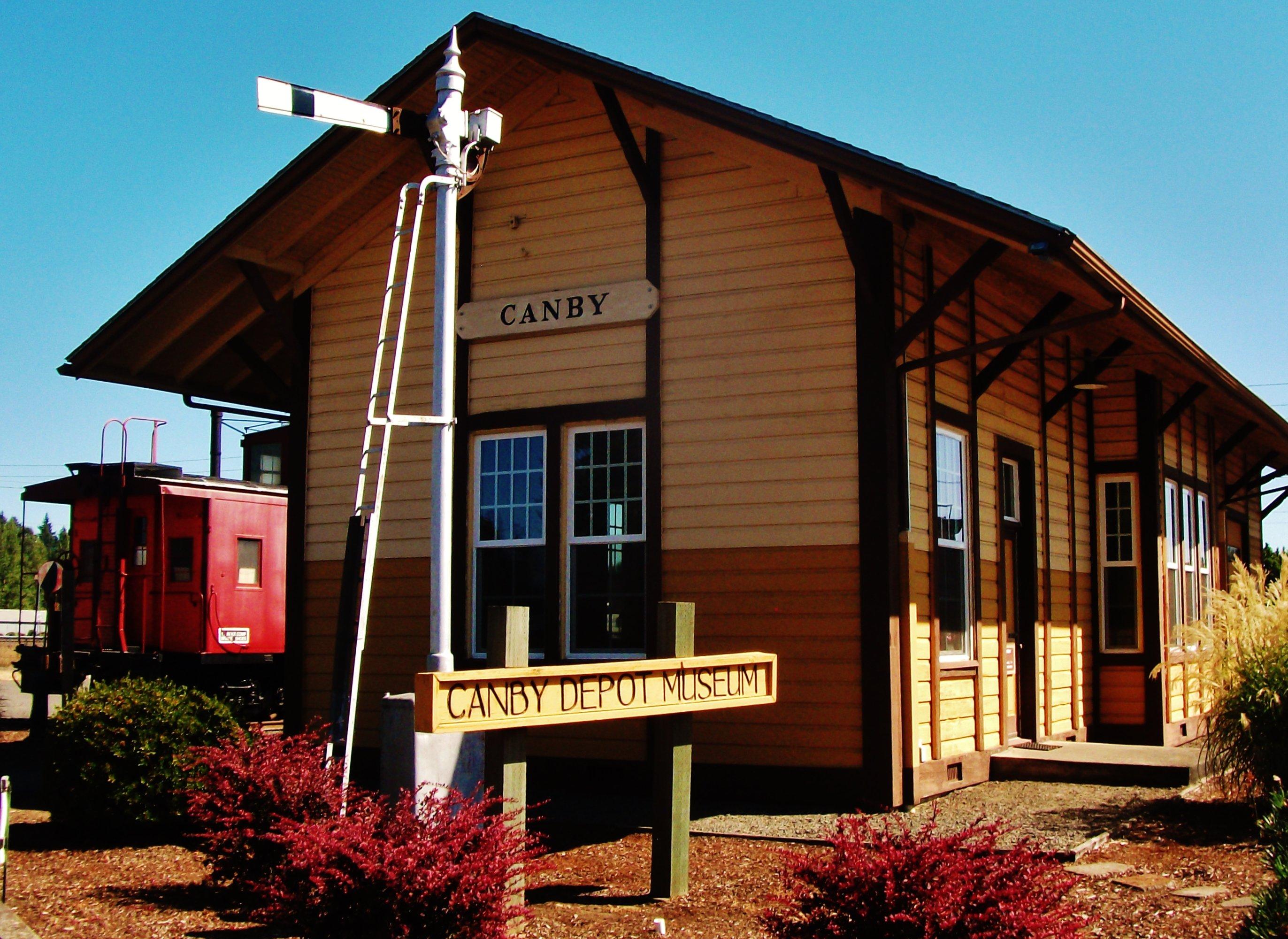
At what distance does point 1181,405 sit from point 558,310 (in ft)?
25.2

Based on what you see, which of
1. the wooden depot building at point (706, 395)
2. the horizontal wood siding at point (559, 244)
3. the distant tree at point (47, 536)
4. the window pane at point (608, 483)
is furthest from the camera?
the distant tree at point (47, 536)

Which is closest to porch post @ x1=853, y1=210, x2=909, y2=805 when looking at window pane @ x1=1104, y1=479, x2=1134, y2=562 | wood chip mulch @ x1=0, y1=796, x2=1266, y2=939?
wood chip mulch @ x1=0, y1=796, x2=1266, y2=939

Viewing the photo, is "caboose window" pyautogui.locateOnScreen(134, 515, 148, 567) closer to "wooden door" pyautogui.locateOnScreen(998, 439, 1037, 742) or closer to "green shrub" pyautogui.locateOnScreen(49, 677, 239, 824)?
"green shrub" pyautogui.locateOnScreen(49, 677, 239, 824)

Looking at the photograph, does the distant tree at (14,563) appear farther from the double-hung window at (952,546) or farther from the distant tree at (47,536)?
the double-hung window at (952,546)

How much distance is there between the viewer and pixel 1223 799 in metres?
9.00

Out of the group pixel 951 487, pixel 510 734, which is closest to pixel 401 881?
pixel 510 734

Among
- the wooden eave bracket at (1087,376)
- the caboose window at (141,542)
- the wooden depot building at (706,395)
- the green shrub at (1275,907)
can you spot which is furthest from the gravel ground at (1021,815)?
the caboose window at (141,542)

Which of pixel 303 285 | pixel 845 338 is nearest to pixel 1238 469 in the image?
pixel 845 338

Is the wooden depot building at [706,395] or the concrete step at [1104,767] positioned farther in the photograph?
the concrete step at [1104,767]

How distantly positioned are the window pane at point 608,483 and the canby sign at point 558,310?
0.94 metres

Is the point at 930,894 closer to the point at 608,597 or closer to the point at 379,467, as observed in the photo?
the point at 379,467

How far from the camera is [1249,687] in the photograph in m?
8.38

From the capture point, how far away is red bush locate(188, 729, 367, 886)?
6.71 meters

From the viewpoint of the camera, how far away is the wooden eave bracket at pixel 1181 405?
14.0m
